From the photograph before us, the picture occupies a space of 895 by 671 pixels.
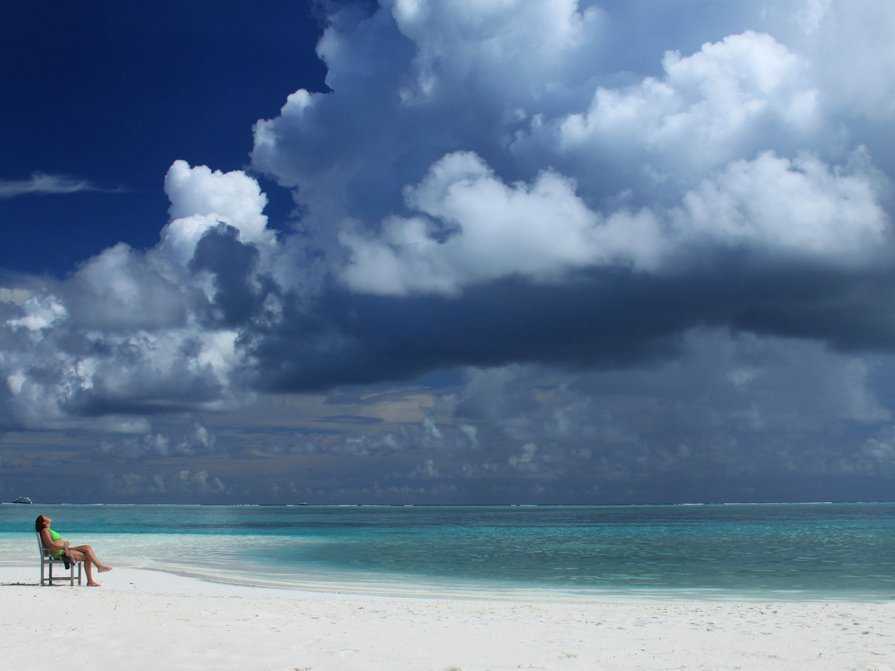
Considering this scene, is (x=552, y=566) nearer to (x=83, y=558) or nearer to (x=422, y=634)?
(x=83, y=558)

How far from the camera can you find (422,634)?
13695mm

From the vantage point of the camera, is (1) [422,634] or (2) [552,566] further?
(2) [552,566]

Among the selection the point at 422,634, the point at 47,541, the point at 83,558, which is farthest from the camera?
the point at 83,558

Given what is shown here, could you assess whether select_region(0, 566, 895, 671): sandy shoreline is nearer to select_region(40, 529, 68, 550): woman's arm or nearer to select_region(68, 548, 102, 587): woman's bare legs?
select_region(40, 529, 68, 550): woman's arm

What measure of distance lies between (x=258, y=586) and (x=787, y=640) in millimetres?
16403

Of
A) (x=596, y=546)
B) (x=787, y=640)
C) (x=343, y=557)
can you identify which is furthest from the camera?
(x=596, y=546)

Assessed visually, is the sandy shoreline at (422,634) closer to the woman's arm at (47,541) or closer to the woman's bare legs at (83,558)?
the woman's arm at (47,541)

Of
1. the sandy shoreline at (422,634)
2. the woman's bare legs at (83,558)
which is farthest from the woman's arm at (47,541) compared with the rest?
the sandy shoreline at (422,634)

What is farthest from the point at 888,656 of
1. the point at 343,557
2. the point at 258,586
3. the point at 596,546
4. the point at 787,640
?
the point at 596,546

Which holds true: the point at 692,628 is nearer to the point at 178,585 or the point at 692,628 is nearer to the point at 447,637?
the point at 447,637

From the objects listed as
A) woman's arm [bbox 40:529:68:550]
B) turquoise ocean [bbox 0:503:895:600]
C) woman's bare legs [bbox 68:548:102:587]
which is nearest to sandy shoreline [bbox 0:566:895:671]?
woman's arm [bbox 40:529:68:550]

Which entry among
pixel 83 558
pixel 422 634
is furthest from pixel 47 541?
pixel 422 634

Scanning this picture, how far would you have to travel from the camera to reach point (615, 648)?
1252 centimetres

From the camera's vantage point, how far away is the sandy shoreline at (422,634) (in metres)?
11.1
